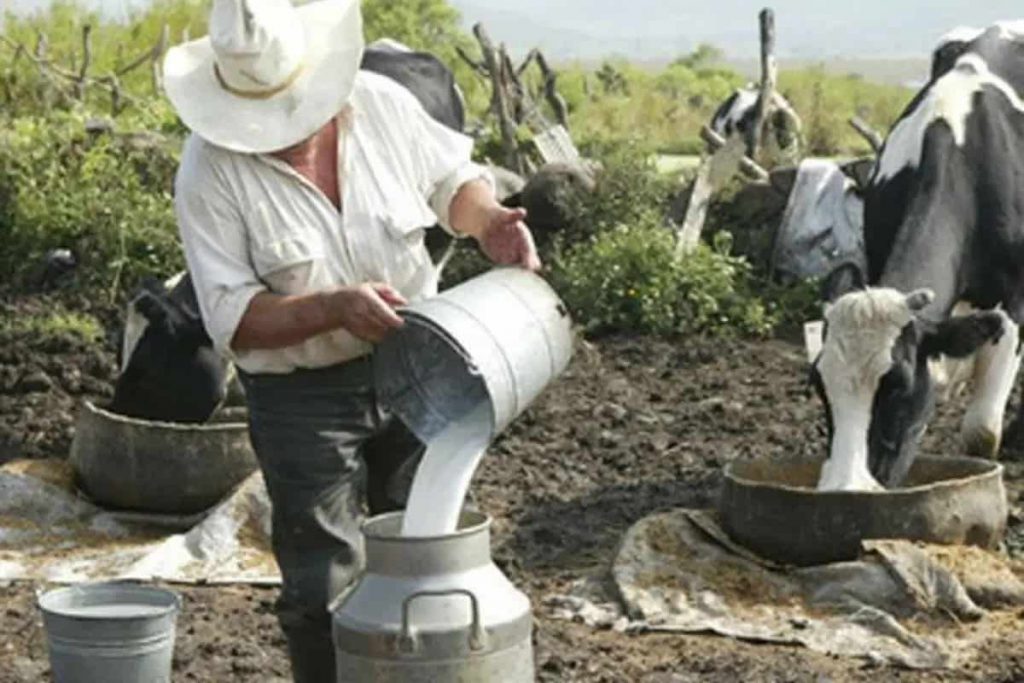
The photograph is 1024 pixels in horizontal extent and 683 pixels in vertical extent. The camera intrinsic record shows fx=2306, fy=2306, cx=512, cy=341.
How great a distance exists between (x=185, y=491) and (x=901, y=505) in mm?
2470

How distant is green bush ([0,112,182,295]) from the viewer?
40.9 ft

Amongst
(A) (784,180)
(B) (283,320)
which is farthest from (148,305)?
(A) (784,180)

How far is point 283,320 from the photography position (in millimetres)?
4496

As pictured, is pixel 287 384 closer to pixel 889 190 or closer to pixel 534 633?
pixel 534 633

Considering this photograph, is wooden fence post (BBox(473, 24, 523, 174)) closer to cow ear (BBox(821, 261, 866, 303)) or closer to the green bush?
the green bush

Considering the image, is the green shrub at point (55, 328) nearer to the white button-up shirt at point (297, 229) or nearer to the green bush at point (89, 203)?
the green bush at point (89, 203)

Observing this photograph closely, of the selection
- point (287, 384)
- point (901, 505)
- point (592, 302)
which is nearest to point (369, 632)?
point (287, 384)

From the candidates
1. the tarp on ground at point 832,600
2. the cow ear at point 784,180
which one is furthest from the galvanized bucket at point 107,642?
the cow ear at point 784,180

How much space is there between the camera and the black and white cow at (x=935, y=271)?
7074 millimetres

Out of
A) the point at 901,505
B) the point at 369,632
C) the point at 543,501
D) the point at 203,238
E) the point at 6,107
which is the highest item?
the point at 203,238

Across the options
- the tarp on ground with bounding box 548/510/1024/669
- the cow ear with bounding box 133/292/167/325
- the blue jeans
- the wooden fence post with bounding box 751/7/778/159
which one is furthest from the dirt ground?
the wooden fence post with bounding box 751/7/778/159

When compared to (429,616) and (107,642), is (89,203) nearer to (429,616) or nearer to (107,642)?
(107,642)

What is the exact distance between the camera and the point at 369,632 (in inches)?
167

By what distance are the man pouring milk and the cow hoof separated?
4.07 metres
